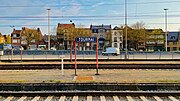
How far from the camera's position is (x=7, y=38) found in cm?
11156

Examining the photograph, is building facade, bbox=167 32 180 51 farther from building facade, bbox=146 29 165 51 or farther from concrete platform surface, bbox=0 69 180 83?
concrete platform surface, bbox=0 69 180 83

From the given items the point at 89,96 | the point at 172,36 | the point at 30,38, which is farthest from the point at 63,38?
the point at 89,96

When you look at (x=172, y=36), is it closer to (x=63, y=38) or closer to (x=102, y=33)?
(x=102, y=33)

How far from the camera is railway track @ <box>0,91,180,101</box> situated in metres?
9.05

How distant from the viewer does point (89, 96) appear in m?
9.50

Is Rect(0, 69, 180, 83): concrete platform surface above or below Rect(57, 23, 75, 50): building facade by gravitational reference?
below

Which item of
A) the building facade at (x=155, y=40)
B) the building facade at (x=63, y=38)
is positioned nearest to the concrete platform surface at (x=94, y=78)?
the building facade at (x=63, y=38)

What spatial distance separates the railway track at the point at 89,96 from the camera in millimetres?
9055

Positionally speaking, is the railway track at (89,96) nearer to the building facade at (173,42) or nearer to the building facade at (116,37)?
the building facade at (116,37)

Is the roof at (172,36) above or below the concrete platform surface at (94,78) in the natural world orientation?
above

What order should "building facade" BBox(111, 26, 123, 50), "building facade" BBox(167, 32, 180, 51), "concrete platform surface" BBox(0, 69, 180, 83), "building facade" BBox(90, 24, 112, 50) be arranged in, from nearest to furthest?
1. "concrete platform surface" BBox(0, 69, 180, 83)
2. "building facade" BBox(167, 32, 180, 51)
3. "building facade" BBox(111, 26, 123, 50)
4. "building facade" BBox(90, 24, 112, 50)

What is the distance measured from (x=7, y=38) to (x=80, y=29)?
45076 mm

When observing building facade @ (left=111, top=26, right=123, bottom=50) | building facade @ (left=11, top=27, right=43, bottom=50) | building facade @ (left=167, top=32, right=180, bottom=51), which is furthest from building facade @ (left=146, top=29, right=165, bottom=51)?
building facade @ (left=11, top=27, right=43, bottom=50)

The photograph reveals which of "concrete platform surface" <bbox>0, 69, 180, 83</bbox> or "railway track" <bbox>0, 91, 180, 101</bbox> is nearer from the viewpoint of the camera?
"railway track" <bbox>0, 91, 180, 101</bbox>
